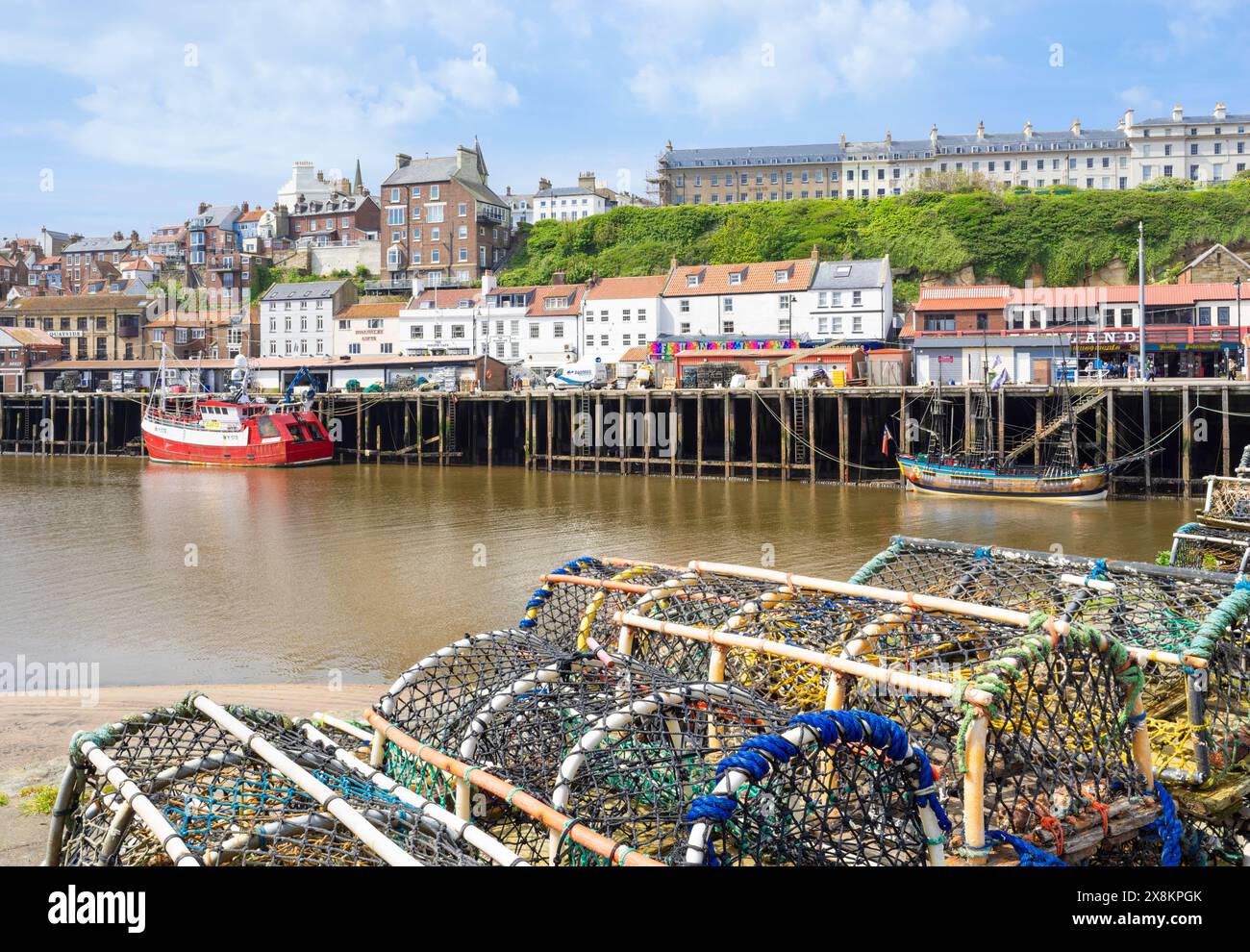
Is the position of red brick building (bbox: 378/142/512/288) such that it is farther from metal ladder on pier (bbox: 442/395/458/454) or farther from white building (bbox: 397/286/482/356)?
metal ladder on pier (bbox: 442/395/458/454)

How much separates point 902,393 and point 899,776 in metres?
31.1

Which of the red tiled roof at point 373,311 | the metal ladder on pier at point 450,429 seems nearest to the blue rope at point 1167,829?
the metal ladder on pier at point 450,429

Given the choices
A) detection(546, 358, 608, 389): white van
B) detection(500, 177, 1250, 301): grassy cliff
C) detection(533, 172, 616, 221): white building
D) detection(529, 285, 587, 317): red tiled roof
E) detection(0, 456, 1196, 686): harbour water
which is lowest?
detection(0, 456, 1196, 686): harbour water

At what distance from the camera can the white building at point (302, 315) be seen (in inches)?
2622

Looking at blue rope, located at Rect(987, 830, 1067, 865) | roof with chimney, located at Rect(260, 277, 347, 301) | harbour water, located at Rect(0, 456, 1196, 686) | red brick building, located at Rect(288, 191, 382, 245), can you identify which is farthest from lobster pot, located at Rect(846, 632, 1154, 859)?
red brick building, located at Rect(288, 191, 382, 245)

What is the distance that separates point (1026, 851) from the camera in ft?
18.0

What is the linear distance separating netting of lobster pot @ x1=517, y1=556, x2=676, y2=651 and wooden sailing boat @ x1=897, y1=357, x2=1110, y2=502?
23.5m

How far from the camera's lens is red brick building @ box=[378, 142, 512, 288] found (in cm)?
7462

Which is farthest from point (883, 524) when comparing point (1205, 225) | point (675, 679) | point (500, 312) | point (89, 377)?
point (89, 377)

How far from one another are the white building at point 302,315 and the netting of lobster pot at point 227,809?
6293cm

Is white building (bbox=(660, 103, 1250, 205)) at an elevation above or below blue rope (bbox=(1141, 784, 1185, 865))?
above

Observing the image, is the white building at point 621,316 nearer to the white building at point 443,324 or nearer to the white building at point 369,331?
the white building at point 443,324

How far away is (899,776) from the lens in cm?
479

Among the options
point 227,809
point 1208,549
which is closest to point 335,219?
point 1208,549
